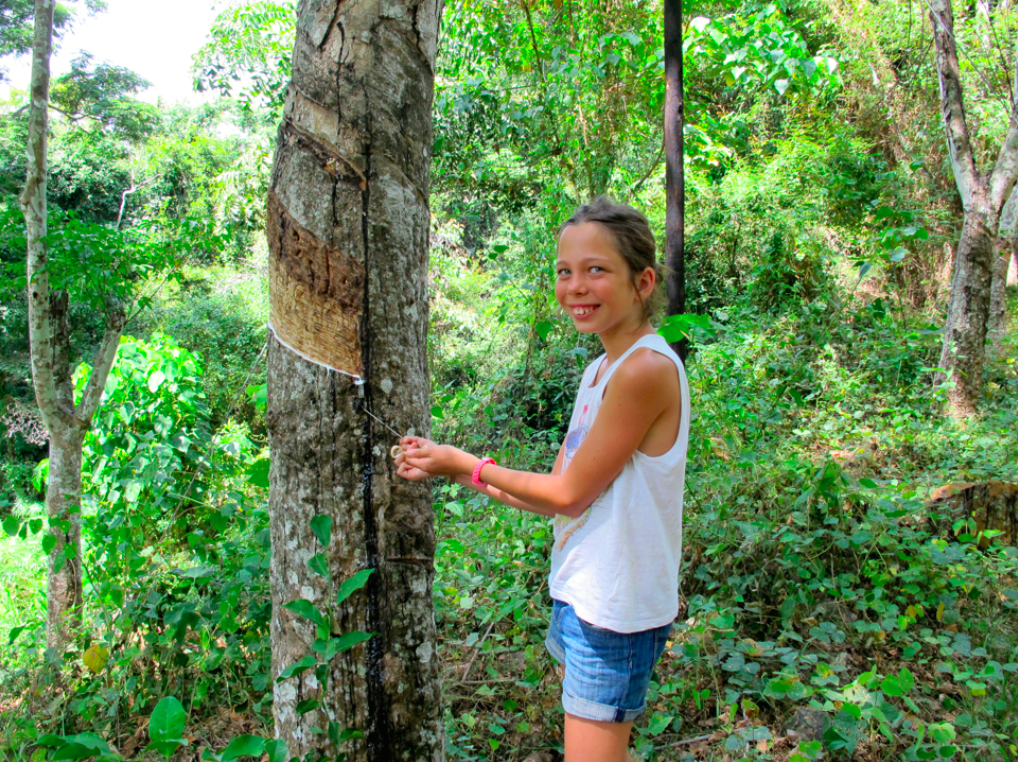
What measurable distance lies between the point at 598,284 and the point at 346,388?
0.56 metres

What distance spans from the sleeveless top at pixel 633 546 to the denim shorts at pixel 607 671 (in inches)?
1.6

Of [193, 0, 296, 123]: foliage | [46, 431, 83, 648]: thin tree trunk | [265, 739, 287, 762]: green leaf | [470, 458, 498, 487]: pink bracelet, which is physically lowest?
[46, 431, 83, 648]: thin tree trunk

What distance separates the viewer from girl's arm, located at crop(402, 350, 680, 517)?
1.18 metres

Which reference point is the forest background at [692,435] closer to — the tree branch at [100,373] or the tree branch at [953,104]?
the tree branch at [100,373]

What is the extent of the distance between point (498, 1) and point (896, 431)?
15.6ft

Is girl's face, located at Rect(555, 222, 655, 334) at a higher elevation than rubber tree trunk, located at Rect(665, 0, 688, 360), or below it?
below

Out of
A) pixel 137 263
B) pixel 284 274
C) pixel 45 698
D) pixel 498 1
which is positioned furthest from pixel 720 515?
pixel 498 1

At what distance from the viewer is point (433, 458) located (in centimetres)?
123

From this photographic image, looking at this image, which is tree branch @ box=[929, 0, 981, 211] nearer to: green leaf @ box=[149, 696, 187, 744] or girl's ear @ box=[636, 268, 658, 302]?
girl's ear @ box=[636, 268, 658, 302]

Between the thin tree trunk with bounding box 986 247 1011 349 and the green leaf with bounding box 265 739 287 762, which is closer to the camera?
the green leaf with bounding box 265 739 287 762

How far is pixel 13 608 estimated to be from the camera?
4.44 metres

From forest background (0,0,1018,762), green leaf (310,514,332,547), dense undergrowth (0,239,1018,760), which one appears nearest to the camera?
green leaf (310,514,332,547)

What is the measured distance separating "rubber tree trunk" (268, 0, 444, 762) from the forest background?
334 mm

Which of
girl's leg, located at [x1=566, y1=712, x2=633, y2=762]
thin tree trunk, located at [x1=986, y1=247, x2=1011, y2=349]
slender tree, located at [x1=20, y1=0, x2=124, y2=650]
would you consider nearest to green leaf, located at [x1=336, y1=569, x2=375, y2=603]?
girl's leg, located at [x1=566, y1=712, x2=633, y2=762]
